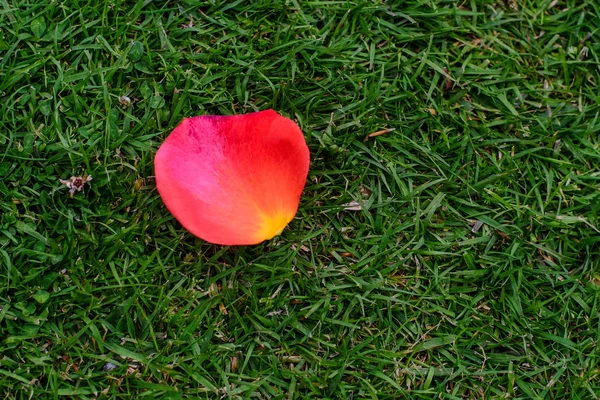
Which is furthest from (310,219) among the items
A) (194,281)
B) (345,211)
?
(194,281)

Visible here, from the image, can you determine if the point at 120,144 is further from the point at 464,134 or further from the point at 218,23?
the point at 464,134

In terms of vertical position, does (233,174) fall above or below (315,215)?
above

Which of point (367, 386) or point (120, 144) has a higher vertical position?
A: point (120, 144)

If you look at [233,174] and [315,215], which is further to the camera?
[315,215]
